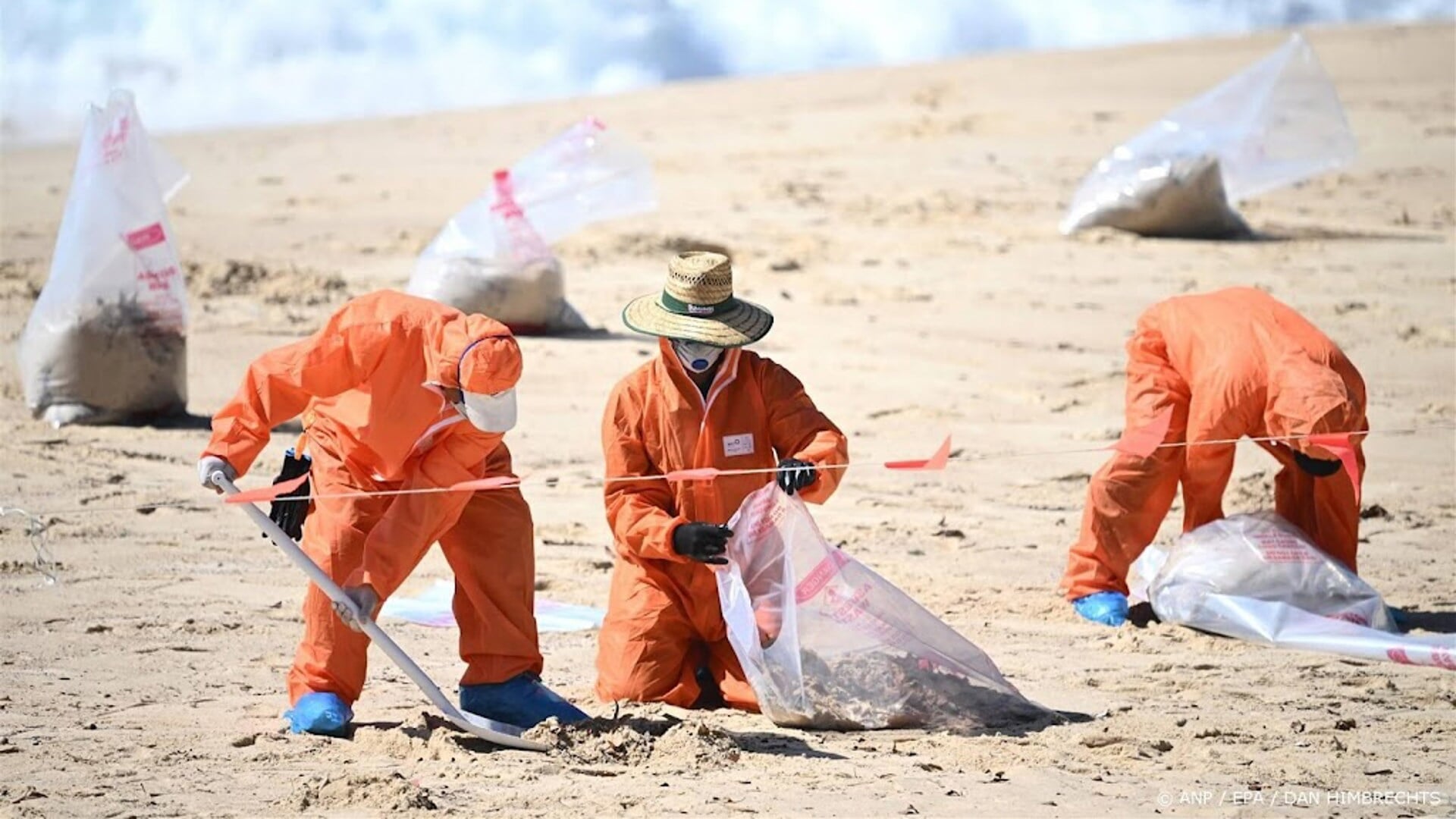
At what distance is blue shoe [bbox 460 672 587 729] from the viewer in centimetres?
469

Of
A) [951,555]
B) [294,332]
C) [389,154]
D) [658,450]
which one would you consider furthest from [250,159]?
[658,450]

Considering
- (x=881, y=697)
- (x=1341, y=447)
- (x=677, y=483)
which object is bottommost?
(x=881, y=697)

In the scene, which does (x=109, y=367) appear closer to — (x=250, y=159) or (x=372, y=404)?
(x=372, y=404)

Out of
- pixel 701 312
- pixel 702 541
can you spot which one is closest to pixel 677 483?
pixel 702 541

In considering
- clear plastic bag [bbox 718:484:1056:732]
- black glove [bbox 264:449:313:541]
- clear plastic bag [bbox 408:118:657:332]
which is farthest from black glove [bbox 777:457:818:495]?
clear plastic bag [bbox 408:118:657:332]

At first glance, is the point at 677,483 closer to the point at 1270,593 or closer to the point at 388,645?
the point at 388,645

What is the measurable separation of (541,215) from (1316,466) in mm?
4730

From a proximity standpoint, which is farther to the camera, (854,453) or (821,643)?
(854,453)

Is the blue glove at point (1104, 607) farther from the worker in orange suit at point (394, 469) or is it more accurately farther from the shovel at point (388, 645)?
the shovel at point (388, 645)

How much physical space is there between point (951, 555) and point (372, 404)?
8.87 ft

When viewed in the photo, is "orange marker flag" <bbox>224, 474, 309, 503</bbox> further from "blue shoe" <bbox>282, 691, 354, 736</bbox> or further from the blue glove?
the blue glove

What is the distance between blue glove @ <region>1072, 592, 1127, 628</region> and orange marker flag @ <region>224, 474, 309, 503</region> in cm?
253

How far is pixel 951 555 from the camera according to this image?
6625 mm

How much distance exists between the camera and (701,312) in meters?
4.89
